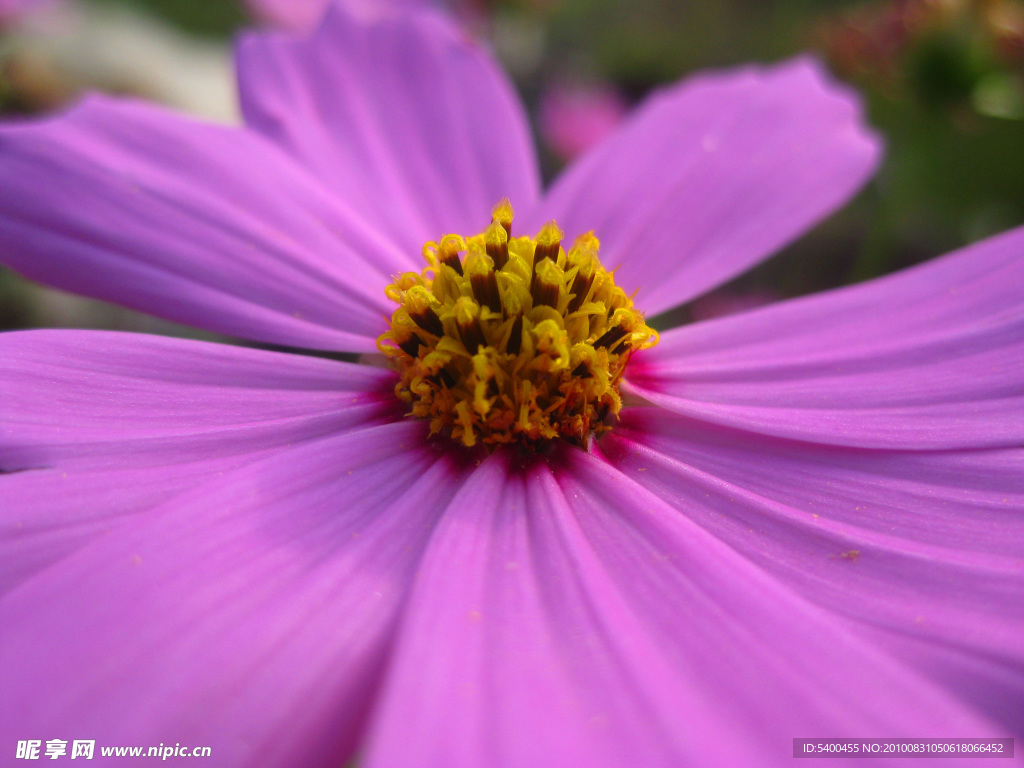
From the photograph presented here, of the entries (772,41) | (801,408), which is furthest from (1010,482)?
(772,41)

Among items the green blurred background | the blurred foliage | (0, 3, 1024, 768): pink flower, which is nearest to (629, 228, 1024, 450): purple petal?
(0, 3, 1024, 768): pink flower

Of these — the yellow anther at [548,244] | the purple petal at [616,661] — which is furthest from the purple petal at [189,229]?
the purple petal at [616,661]

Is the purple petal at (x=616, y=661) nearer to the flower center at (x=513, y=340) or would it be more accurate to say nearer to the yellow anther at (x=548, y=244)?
the flower center at (x=513, y=340)

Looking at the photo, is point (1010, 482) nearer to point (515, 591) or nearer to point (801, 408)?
point (801, 408)

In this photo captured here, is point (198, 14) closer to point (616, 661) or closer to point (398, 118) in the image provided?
point (398, 118)

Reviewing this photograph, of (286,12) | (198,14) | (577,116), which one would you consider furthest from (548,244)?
(198,14)
